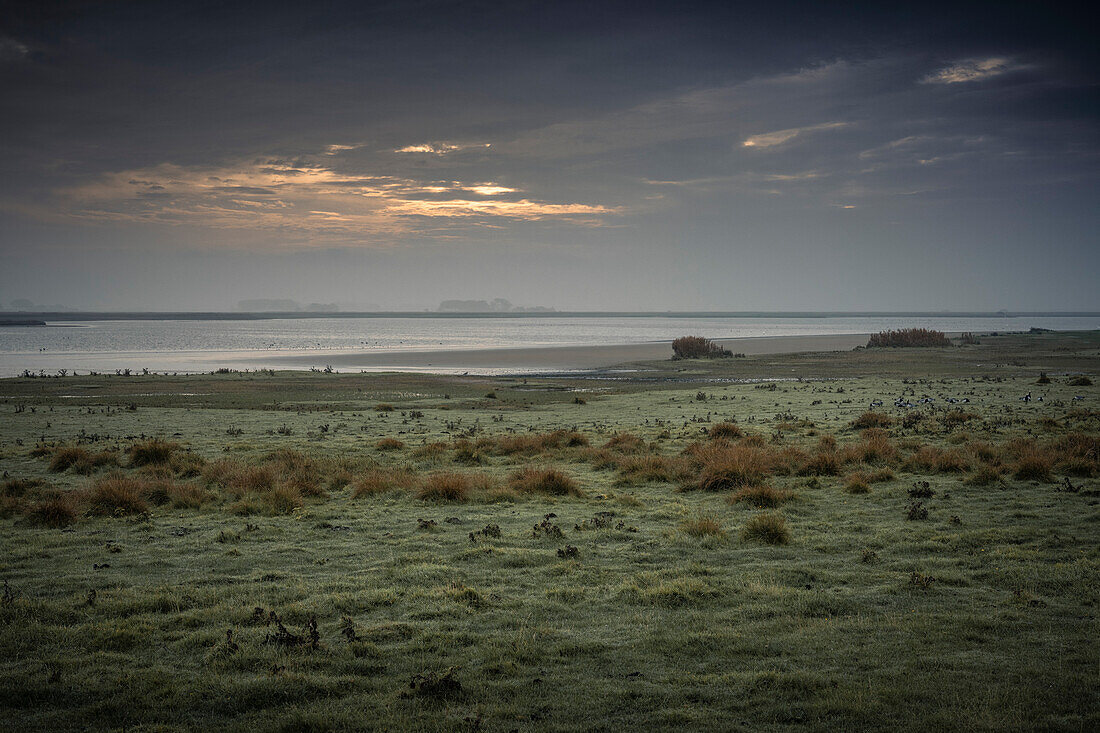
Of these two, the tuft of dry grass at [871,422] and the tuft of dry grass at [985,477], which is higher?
the tuft of dry grass at [871,422]

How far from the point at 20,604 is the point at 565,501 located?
374 inches

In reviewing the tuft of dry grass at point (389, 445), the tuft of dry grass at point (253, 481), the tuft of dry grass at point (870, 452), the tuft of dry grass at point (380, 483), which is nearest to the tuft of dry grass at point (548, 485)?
the tuft of dry grass at point (380, 483)

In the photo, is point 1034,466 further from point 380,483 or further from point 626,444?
point 380,483

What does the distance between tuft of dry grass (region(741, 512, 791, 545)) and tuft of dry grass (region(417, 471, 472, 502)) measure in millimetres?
6226

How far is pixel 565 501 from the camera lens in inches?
597

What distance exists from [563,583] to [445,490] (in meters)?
6.23

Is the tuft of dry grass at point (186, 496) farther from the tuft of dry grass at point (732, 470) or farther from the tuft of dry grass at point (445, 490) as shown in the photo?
the tuft of dry grass at point (732, 470)

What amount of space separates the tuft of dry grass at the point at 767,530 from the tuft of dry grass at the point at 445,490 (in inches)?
245

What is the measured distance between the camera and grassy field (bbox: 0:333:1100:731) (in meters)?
6.32

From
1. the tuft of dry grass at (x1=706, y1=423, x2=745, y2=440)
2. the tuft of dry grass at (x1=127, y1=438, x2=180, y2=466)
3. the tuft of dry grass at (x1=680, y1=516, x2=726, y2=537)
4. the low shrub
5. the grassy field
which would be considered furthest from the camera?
the low shrub

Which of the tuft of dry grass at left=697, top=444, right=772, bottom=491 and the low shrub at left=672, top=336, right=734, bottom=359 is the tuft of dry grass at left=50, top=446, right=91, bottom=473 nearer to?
the tuft of dry grass at left=697, top=444, right=772, bottom=491

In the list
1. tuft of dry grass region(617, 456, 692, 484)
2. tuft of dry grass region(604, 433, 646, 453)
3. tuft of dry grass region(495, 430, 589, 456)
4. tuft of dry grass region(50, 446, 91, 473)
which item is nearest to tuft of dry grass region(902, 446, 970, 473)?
tuft of dry grass region(617, 456, 692, 484)

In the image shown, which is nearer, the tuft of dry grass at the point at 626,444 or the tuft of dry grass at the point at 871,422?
the tuft of dry grass at the point at 626,444

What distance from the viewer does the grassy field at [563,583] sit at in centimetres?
632
